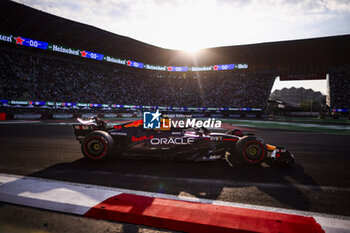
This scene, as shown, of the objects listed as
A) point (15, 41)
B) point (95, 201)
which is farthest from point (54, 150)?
point (15, 41)

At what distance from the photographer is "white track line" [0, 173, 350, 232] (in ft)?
8.21

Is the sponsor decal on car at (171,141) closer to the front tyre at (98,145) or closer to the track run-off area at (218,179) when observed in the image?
the track run-off area at (218,179)

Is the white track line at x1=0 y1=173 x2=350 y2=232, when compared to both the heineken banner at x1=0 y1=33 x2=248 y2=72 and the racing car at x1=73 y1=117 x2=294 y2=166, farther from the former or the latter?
the heineken banner at x1=0 y1=33 x2=248 y2=72

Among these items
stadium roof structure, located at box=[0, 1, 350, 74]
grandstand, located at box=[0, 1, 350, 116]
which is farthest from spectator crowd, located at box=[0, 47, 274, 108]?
stadium roof structure, located at box=[0, 1, 350, 74]

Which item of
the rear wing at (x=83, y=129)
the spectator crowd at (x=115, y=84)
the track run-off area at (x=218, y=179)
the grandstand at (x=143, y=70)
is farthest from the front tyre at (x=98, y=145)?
the spectator crowd at (x=115, y=84)

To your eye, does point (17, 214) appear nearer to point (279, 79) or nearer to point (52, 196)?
point (52, 196)

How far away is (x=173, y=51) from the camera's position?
157 ft

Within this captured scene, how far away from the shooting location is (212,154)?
4965 millimetres

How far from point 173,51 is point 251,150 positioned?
4593cm

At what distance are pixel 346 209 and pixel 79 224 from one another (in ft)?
11.0

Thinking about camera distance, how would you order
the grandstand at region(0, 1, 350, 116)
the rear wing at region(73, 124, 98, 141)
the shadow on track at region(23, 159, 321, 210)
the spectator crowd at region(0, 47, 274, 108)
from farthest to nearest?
the spectator crowd at region(0, 47, 274, 108) → the grandstand at region(0, 1, 350, 116) → the rear wing at region(73, 124, 98, 141) → the shadow on track at region(23, 159, 321, 210)

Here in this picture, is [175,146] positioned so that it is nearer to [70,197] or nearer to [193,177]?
[193,177]

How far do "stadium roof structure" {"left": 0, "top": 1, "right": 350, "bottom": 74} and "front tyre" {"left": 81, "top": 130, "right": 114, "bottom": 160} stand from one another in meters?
29.3

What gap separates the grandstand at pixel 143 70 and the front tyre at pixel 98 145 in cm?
2755
